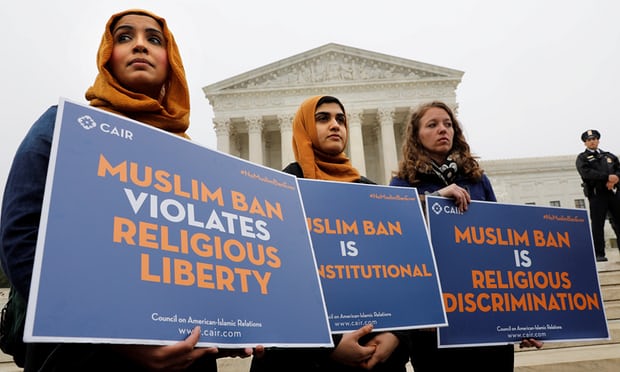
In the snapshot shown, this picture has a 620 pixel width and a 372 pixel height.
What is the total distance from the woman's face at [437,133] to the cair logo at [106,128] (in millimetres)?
2331

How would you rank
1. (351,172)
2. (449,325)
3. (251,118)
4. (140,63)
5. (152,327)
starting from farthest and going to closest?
(251,118), (351,172), (449,325), (140,63), (152,327)

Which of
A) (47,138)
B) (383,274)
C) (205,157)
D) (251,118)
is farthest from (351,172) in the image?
(251,118)

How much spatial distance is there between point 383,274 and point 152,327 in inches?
47.7

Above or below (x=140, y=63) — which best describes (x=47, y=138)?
below

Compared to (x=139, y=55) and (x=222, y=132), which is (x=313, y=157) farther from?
(x=222, y=132)

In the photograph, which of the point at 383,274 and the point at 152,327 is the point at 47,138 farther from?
the point at 383,274

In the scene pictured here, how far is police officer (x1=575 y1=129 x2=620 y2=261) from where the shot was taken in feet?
25.0

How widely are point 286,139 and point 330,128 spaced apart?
29.5 meters

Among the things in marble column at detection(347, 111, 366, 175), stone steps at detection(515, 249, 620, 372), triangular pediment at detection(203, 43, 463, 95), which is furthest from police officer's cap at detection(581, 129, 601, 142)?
triangular pediment at detection(203, 43, 463, 95)

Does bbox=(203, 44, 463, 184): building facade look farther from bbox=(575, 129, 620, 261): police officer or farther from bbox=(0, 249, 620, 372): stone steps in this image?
bbox=(0, 249, 620, 372): stone steps

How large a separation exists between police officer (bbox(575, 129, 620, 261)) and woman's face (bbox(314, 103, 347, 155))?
669 cm

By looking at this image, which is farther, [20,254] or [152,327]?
[20,254]

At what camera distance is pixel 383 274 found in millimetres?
2162

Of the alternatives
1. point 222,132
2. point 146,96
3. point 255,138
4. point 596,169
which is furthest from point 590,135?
point 222,132
